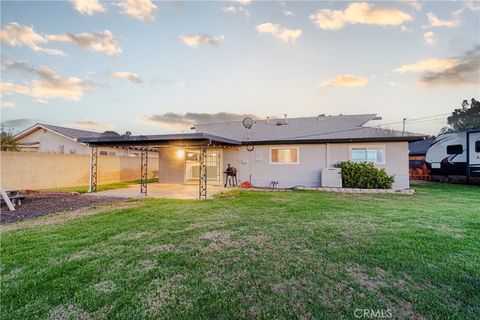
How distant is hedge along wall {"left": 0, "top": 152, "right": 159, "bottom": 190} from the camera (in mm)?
12016

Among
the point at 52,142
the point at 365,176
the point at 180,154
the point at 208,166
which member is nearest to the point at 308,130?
the point at 365,176

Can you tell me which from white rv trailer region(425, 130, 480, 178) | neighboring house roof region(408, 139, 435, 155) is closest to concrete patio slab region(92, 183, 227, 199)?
white rv trailer region(425, 130, 480, 178)

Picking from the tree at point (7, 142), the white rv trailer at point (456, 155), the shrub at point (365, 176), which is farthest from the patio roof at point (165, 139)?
the white rv trailer at point (456, 155)

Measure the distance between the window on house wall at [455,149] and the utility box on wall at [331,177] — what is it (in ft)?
30.9

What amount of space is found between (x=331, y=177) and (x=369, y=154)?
2347 millimetres

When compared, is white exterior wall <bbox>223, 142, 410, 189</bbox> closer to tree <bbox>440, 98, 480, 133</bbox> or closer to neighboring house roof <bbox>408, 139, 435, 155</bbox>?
neighboring house roof <bbox>408, 139, 435, 155</bbox>

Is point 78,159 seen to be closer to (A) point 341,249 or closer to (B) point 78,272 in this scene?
(B) point 78,272

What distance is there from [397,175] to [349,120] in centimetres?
402

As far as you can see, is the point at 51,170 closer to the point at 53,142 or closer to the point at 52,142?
the point at 53,142

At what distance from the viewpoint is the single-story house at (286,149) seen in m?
12.3

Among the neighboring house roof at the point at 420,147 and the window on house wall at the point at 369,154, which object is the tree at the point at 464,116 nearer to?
the neighboring house roof at the point at 420,147

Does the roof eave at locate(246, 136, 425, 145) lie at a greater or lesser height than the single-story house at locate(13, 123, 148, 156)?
lesser

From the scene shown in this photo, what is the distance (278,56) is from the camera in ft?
41.3

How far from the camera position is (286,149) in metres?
14.1
